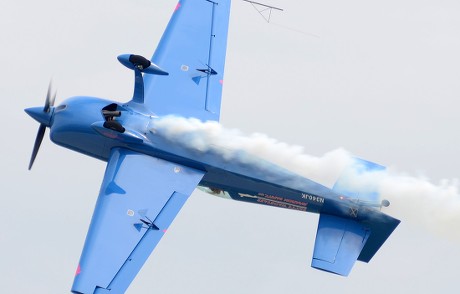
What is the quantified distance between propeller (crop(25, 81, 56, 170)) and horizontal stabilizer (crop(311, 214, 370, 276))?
936 centimetres

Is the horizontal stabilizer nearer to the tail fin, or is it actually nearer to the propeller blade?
the tail fin

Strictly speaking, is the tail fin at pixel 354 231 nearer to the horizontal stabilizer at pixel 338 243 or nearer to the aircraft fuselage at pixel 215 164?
the horizontal stabilizer at pixel 338 243

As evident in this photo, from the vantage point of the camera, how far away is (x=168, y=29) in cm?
5316

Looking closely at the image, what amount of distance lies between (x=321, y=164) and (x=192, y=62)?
19.7 feet

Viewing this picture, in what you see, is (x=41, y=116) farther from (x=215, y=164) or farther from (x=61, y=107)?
(x=215, y=164)

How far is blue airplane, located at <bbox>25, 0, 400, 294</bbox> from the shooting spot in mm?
47438

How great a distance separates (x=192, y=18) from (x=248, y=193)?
712 centimetres

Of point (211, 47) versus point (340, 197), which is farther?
point (211, 47)

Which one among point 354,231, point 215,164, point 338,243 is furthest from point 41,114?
point 354,231

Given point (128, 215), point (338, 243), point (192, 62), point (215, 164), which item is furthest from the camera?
point (192, 62)

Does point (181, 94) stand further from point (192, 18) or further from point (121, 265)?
point (121, 265)

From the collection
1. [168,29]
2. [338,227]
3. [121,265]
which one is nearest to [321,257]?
[338,227]

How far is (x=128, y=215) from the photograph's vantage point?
1877 inches

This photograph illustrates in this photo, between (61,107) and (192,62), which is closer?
(61,107)
